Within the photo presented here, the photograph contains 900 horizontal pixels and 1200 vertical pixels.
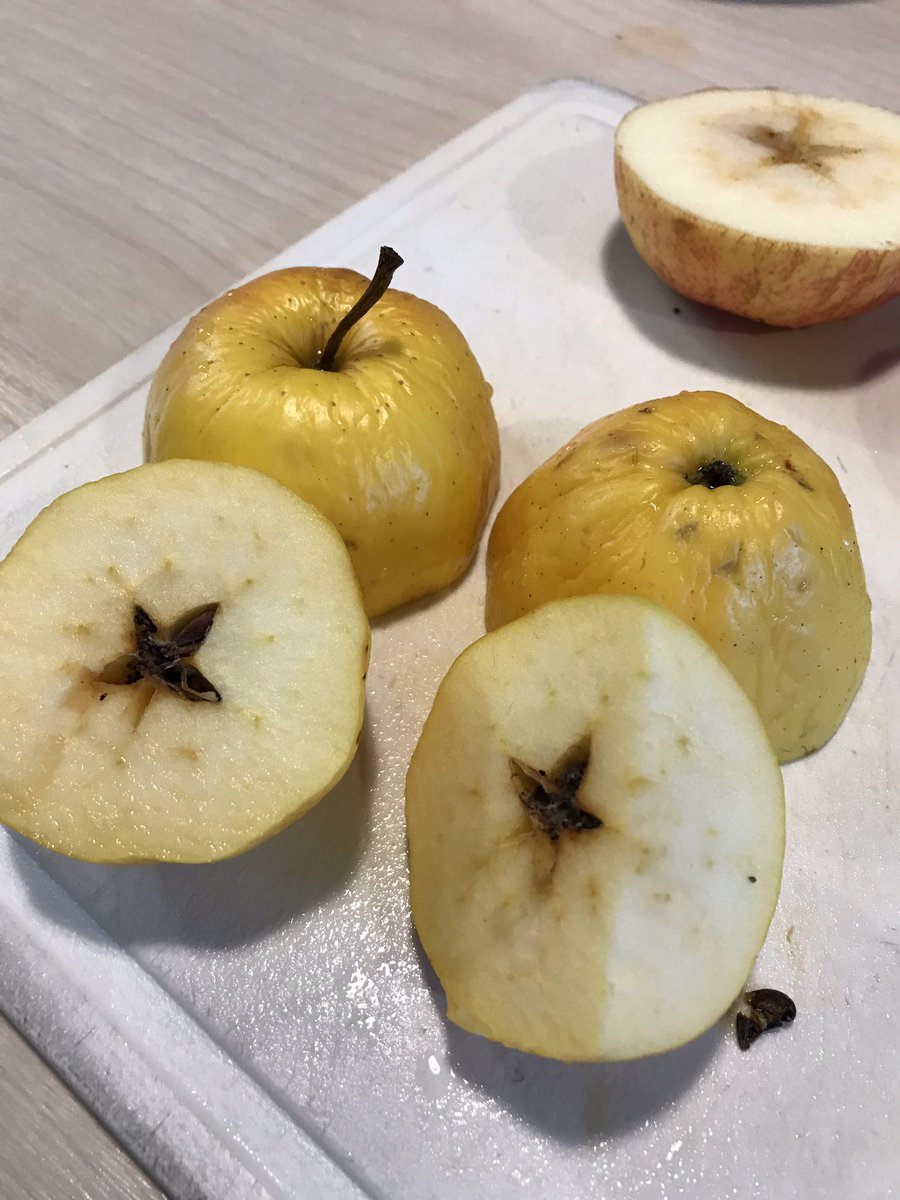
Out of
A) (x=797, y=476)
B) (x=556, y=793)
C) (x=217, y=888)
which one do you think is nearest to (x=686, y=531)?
(x=797, y=476)

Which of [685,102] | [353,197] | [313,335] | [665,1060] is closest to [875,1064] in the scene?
[665,1060]

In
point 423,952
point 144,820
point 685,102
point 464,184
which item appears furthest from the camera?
point 464,184

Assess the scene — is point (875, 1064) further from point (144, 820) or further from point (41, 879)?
point (41, 879)

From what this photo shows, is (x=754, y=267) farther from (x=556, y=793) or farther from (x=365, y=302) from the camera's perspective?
(x=556, y=793)

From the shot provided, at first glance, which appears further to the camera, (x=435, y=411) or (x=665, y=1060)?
(x=435, y=411)

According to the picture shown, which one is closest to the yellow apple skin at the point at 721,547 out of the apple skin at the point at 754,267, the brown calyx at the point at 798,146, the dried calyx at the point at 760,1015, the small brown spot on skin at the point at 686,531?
the small brown spot on skin at the point at 686,531

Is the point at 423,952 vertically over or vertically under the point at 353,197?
under
